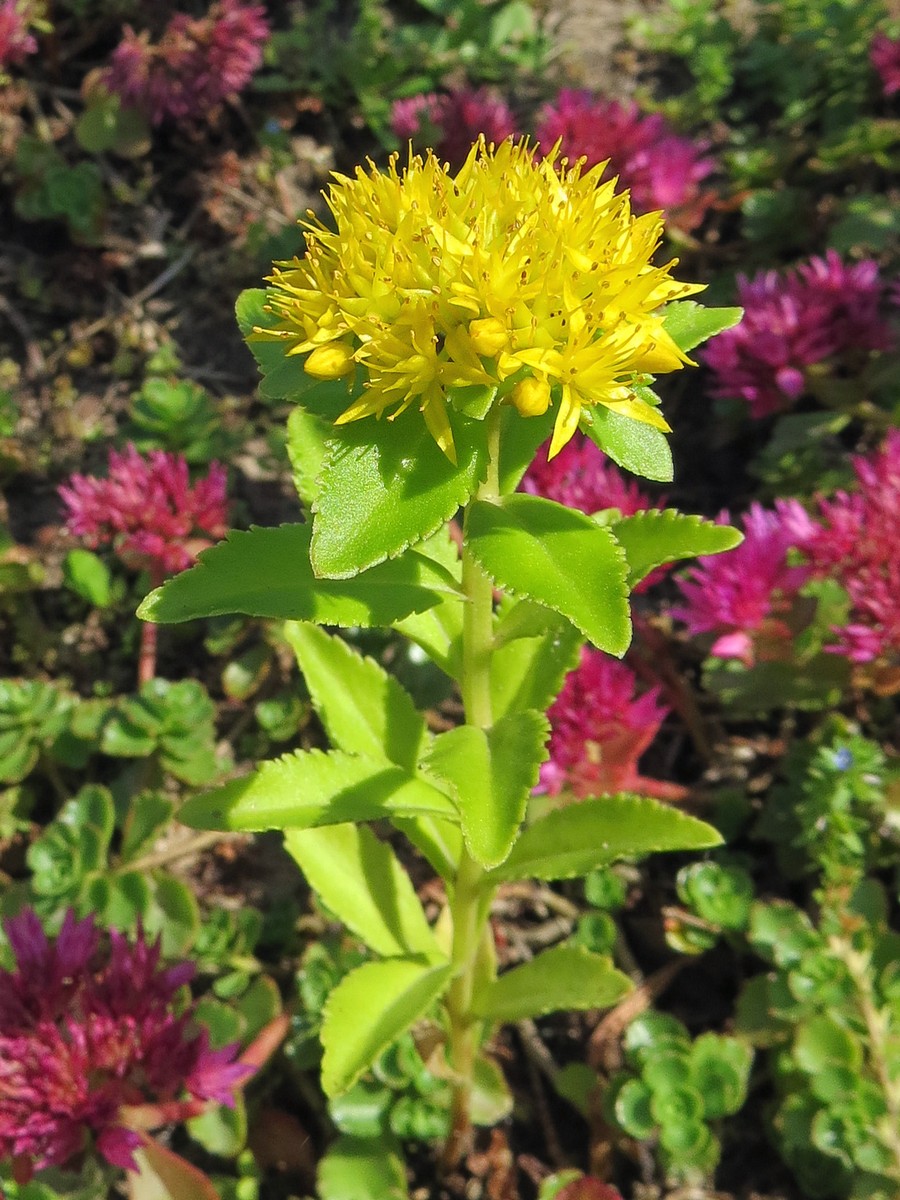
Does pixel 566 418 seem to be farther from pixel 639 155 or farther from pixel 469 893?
pixel 639 155

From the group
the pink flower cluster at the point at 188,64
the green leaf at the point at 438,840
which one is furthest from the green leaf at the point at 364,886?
the pink flower cluster at the point at 188,64

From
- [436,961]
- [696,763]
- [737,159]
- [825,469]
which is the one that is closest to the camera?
[436,961]

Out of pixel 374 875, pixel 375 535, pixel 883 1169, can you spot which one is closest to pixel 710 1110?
pixel 883 1169

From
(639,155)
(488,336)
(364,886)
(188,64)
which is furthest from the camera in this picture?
(188,64)

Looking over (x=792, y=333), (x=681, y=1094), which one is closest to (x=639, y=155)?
(x=792, y=333)

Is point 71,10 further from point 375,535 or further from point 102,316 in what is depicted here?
point 375,535

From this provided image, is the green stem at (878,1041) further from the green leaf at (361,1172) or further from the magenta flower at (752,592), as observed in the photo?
the green leaf at (361,1172)

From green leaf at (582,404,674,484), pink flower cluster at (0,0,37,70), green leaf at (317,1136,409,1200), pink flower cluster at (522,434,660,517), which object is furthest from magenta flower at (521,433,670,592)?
pink flower cluster at (0,0,37,70)
